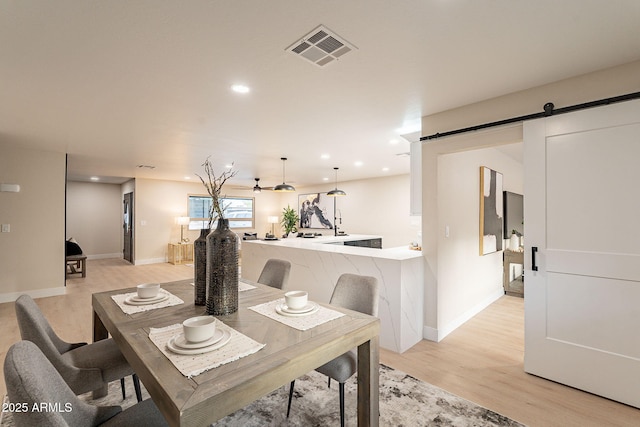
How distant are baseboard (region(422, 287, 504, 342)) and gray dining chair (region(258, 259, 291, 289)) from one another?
5.72 ft

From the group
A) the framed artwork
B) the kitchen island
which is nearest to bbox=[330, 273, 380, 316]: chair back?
the kitchen island

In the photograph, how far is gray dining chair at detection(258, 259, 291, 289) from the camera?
2746 millimetres

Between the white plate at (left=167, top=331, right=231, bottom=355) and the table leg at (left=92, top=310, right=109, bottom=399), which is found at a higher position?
the white plate at (left=167, top=331, right=231, bottom=355)

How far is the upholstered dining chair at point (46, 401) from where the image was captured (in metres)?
0.86

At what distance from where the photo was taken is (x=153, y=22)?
1.71 m

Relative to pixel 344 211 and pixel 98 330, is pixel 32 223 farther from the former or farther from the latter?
pixel 344 211

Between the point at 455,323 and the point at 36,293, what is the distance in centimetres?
645

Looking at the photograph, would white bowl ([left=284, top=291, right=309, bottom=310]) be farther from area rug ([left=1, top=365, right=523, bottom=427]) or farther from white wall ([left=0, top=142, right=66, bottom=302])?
white wall ([left=0, top=142, right=66, bottom=302])

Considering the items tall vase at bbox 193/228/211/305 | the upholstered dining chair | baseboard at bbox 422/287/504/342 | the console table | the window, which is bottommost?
baseboard at bbox 422/287/504/342

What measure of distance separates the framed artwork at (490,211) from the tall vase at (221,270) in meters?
3.86

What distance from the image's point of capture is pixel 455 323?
3635 millimetres

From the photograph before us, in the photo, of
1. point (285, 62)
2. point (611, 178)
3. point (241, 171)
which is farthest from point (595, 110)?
point (241, 171)

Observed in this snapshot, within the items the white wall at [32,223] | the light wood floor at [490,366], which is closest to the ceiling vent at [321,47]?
the light wood floor at [490,366]

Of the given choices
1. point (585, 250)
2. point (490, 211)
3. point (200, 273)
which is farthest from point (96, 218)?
point (585, 250)
